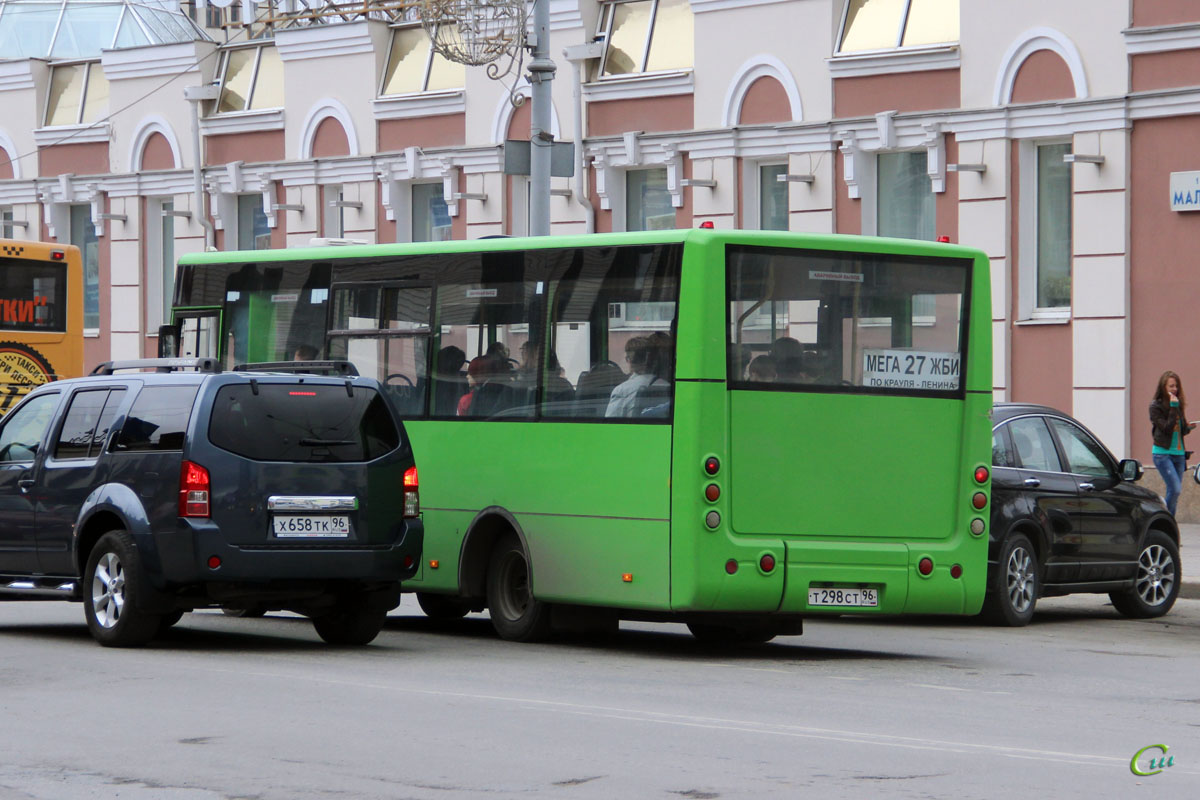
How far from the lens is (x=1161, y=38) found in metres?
23.9

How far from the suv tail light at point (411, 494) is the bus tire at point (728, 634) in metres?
2.23

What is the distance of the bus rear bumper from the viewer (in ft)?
42.8

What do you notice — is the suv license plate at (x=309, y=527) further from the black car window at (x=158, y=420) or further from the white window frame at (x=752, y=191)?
the white window frame at (x=752, y=191)

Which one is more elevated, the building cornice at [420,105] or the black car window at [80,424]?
the building cornice at [420,105]

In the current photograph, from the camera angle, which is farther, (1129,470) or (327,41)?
(327,41)

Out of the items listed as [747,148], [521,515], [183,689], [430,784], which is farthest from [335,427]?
[747,148]

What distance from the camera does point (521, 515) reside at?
45.8 feet

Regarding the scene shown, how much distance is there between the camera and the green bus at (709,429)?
1287 cm

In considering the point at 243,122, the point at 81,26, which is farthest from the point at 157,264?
the point at 81,26

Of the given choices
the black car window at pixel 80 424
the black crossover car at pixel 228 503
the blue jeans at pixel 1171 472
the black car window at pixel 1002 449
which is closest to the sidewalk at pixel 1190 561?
the blue jeans at pixel 1171 472

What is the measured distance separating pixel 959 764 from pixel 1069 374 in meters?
17.0

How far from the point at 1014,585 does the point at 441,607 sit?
4.37m

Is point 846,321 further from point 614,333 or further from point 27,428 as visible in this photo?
point 27,428

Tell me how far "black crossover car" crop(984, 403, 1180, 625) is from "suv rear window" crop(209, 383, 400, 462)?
4.86 metres
